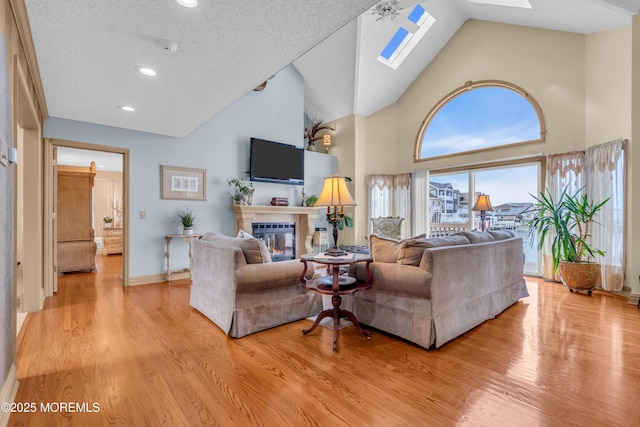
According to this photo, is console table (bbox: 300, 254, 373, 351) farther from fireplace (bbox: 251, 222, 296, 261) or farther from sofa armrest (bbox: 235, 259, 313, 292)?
fireplace (bbox: 251, 222, 296, 261)

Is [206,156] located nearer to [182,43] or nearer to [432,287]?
[182,43]

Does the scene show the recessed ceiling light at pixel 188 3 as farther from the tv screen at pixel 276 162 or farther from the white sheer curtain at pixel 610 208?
the white sheer curtain at pixel 610 208

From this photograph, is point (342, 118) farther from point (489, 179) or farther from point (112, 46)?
point (112, 46)

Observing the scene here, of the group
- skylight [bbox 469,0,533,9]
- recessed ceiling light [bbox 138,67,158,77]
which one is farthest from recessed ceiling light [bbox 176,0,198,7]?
skylight [bbox 469,0,533,9]

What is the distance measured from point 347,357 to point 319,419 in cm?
66

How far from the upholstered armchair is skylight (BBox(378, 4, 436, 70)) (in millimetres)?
2962

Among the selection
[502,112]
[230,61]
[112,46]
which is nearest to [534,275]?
[502,112]

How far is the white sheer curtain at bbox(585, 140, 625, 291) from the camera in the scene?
3.77 meters

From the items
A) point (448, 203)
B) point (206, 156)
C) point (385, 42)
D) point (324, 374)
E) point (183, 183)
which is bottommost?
point (324, 374)

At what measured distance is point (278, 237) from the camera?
5871mm

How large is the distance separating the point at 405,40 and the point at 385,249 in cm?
A: 470

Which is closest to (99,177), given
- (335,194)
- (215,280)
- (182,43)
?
(215,280)

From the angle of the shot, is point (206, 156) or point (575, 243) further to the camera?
point (206, 156)

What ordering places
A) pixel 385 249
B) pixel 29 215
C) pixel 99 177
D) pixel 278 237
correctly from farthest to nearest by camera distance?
pixel 99 177 → pixel 278 237 → pixel 29 215 → pixel 385 249
